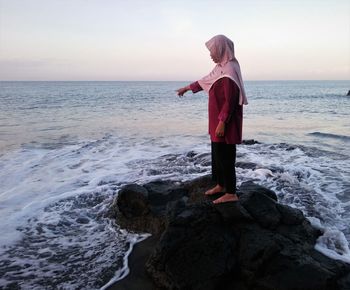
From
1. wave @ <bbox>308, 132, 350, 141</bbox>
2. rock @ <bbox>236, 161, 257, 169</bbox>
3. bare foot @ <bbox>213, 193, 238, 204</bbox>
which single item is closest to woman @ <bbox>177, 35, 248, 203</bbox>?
bare foot @ <bbox>213, 193, 238, 204</bbox>

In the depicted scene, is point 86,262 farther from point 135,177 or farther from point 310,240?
point 135,177

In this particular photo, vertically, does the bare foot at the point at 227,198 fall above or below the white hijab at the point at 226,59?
below

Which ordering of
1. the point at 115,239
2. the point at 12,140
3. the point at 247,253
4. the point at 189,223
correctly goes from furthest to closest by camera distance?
the point at 12,140 → the point at 115,239 → the point at 189,223 → the point at 247,253

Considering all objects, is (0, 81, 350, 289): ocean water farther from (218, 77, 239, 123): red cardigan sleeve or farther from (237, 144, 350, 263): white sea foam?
(218, 77, 239, 123): red cardigan sleeve

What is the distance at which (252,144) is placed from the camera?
13.9 metres

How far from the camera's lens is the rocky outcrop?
3947mm

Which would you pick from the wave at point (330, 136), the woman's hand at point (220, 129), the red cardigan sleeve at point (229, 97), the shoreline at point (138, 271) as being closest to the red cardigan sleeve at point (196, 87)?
the red cardigan sleeve at point (229, 97)

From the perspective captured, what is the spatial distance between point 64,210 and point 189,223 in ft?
10.2

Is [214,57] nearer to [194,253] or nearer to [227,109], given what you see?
[227,109]

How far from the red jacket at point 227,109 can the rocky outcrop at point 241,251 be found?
0.93 m

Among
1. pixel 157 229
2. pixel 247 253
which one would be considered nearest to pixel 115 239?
pixel 157 229

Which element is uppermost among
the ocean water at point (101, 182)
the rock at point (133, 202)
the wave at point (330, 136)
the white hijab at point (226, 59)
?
the white hijab at point (226, 59)

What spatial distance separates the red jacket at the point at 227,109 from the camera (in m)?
4.22

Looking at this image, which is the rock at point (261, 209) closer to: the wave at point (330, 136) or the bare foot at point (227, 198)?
the bare foot at point (227, 198)
